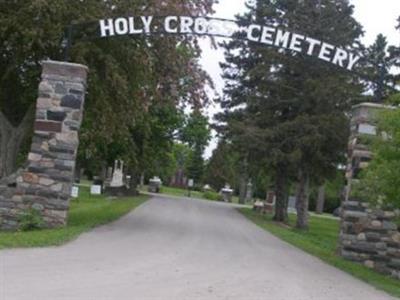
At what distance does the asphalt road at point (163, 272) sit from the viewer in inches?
356

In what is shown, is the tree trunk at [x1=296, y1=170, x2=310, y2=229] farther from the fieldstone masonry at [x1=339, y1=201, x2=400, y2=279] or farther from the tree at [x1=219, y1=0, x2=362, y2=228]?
the fieldstone masonry at [x1=339, y1=201, x2=400, y2=279]

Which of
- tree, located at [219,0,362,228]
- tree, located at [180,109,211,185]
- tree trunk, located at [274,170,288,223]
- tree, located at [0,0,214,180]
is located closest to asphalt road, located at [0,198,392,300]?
tree, located at [0,0,214,180]

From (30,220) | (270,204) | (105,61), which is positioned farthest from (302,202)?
(30,220)

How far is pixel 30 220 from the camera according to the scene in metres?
16.6

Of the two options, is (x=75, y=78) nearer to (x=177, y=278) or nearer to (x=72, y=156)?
(x=72, y=156)

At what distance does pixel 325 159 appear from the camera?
33.3 m

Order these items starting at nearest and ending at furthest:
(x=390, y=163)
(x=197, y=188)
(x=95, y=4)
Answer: (x=390, y=163), (x=95, y=4), (x=197, y=188)

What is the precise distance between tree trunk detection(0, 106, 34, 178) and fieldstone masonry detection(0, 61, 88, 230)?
101 inches

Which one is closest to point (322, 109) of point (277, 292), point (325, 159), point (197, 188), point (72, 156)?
point (325, 159)

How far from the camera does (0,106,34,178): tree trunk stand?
A: 786 inches

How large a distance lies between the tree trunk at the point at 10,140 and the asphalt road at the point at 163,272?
4317 millimetres

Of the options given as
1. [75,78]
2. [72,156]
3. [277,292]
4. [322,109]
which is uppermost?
[322,109]

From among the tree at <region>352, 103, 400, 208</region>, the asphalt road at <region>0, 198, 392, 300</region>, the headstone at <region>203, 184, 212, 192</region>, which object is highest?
the headstone at <region>203, 184, 212, 192</region>

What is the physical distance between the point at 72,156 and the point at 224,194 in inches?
2083
